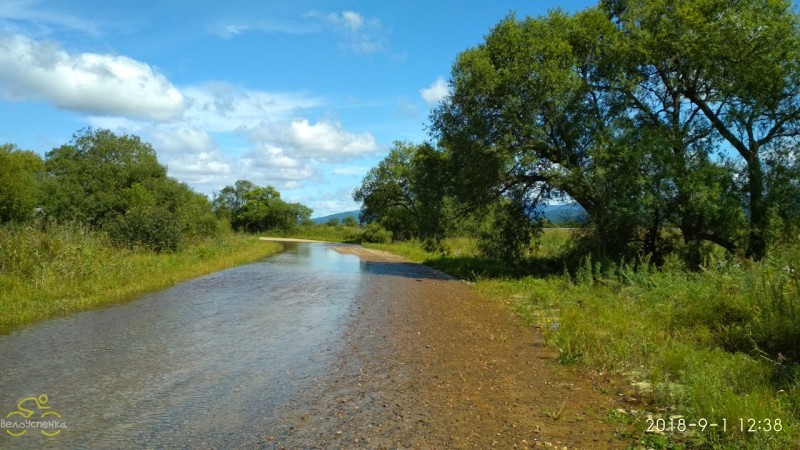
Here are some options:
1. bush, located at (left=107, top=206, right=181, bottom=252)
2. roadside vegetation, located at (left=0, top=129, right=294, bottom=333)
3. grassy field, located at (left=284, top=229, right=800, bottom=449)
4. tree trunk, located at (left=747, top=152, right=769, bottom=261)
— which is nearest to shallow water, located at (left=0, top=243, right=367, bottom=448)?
roadside vegetation, located at (left=0, top=129, right=294, bottom=333)

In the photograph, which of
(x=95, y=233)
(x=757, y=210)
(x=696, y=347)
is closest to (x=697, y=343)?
(x=696, y=347)

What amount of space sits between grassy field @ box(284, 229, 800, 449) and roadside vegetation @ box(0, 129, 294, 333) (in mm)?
11607

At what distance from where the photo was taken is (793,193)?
16188mm

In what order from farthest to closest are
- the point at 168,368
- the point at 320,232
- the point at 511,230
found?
the point at 320,232 < the point at 511,230 < the point at 168,368

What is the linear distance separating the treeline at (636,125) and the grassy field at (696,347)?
14.4 ft

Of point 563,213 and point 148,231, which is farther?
point 148,231

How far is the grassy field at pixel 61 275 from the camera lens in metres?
12.2

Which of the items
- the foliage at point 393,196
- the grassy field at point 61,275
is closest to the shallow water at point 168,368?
the grassy field at point 61,275

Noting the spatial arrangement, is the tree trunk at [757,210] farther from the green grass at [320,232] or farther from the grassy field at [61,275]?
the green grass at [320,232]

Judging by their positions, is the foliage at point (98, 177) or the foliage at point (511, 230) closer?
the foliage at point (511, 230)

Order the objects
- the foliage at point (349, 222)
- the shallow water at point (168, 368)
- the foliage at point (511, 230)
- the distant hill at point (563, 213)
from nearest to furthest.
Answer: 1. the shallow water at point (168, 368)
2. the distant hill at point (563, 213)
3. the foliage at point (511, 230)
4. the foliage at point (349, 222)

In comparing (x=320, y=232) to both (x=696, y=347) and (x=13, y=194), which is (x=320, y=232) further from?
(x=696, y=347)

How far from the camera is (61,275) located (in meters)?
15.1

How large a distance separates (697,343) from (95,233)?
2426cm
